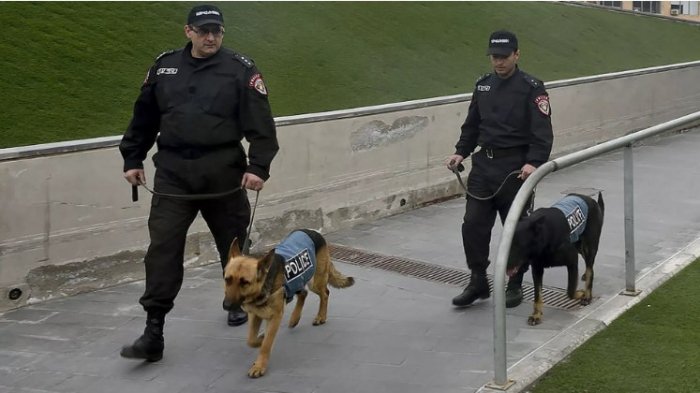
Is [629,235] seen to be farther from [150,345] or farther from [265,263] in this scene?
[150,345]

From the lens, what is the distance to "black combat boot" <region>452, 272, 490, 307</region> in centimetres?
613

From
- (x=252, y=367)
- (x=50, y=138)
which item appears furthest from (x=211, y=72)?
(x=50, y=138)

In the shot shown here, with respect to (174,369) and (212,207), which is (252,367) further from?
(212,207)

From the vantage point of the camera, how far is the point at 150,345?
199 inches

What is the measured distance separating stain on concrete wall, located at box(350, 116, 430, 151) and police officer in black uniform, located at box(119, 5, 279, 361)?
372 centimetres

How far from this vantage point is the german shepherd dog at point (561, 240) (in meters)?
5.45

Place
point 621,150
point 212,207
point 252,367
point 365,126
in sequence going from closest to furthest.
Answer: point 252,367
point 212,207
point 621,150
point 365,126

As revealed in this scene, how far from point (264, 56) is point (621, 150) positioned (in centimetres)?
642

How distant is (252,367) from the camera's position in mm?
4902

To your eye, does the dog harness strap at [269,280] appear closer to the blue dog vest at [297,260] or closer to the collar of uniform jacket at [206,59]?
the blue dog vest at [297,260]

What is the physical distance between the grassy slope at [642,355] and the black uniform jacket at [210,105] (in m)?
2.04

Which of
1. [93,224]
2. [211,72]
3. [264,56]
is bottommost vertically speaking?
[93,224]

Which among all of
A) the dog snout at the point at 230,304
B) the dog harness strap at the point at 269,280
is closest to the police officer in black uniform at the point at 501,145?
the dog harness strap at the point at 269,280

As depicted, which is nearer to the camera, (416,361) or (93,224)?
(416,361)
